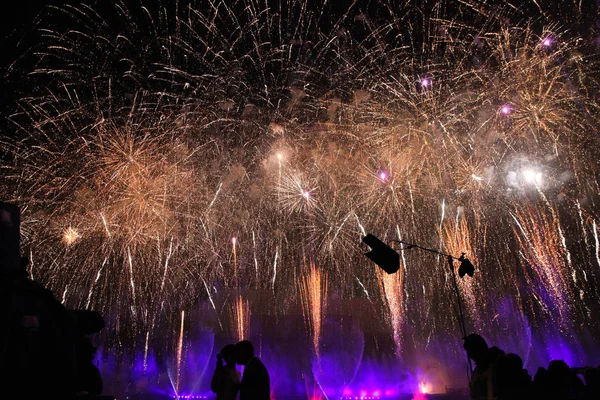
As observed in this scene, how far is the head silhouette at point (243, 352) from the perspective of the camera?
5.38 meters

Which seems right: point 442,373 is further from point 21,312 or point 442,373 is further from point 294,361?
point 21,312

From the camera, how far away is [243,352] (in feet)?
17.7

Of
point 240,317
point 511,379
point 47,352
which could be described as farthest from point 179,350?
point 47,352

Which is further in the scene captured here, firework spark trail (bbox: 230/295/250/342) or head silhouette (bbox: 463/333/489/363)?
firework spark trail (bbox: 230/295/250/342)

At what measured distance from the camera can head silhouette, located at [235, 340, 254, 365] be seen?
5.38 m

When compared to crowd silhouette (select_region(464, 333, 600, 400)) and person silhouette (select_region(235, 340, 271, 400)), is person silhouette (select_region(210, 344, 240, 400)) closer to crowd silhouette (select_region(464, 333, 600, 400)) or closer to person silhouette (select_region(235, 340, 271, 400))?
person silhouette (select_region(235, 340, 271, 400))

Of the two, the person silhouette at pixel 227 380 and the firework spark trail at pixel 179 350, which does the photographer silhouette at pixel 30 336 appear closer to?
the person silhouette at pixel 227 380

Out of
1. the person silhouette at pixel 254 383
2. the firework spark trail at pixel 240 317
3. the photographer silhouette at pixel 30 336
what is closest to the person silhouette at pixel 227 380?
the person silhouette at pixel 254 383

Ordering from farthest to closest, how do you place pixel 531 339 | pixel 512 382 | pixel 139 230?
pixel 531 339 < pixel 139 230 < pixel 512 382

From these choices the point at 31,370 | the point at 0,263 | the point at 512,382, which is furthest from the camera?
the point at 512,382

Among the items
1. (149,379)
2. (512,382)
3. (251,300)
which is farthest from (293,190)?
(149,379)

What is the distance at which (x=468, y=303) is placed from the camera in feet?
112

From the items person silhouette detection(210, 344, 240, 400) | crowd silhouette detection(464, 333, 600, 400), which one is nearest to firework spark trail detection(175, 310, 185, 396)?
person silhouette detection(210, 344, 240, 400)

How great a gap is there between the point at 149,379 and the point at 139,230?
69.6ft
